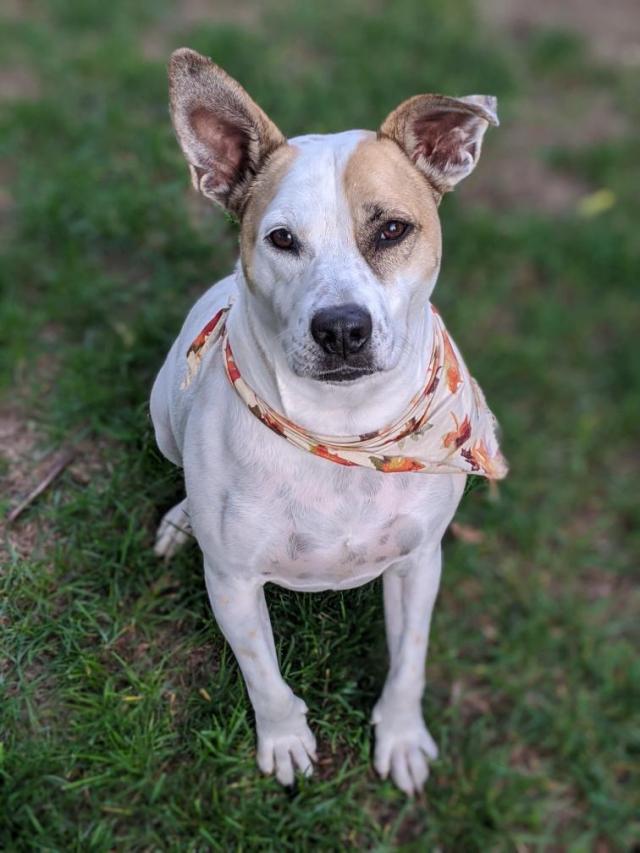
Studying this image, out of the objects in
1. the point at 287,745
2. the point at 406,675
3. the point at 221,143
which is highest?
the point at 221,143

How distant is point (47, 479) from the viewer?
3.18 meters

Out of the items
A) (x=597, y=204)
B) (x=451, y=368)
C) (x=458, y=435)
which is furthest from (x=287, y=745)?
(x=597, y=204)

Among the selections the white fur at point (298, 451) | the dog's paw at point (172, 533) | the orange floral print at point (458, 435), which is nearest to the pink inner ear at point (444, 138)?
the white fur at point (298, 451)

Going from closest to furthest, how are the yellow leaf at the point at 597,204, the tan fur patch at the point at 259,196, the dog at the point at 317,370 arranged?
the dog at the point at 317,370 < the tan fur patch at the point at 259,196 < the yellow leaf at the point at 597,204

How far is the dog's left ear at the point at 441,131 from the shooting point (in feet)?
7.90

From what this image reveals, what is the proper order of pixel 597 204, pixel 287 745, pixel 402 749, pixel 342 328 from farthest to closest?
pixel 597 204
pixel 402 749
pixel 287 745
pixel 342 328

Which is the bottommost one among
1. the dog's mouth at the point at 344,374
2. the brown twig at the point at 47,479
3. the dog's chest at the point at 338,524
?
the brown twig at the point at 47,479

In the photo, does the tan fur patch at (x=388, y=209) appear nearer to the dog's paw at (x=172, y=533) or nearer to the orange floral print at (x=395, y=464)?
the orange floral print at (x=395, y=464)

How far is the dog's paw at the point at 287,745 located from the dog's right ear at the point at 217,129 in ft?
5.03

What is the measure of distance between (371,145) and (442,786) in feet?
7.80

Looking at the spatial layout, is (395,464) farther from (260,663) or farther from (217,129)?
(217,129)

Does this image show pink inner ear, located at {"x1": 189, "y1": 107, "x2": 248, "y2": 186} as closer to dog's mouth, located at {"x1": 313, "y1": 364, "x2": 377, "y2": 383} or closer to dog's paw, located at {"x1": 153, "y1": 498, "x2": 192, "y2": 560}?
dog's mouth, located at {"x1": 313, "y1": 364, "x2": 377, "y2": 383}

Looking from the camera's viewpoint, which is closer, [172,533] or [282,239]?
[282,239]

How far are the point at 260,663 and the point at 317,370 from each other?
93 centimetres
